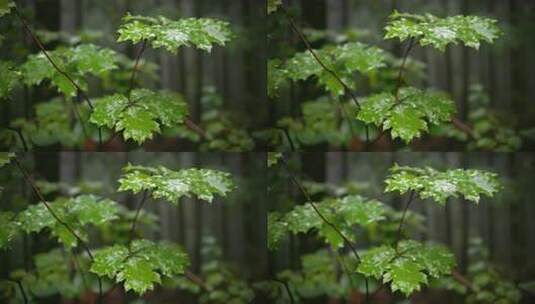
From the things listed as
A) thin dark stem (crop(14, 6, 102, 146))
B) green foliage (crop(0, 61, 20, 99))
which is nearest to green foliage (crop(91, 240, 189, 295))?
thin dark stem (crop(14, 6, 102, 146))

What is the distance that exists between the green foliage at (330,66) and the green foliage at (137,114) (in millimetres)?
410

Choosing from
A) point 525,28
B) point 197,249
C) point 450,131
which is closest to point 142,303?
point 197,249

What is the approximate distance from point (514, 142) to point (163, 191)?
4.47ft

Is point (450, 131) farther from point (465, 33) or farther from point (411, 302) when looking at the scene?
point (411, 302)

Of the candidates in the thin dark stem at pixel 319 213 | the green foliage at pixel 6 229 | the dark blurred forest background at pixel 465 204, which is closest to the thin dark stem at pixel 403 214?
the dark blurred forest background at pixel 465 204

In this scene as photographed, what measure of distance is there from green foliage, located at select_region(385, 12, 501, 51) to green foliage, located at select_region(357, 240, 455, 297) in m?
0.78

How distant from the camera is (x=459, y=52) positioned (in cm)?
324

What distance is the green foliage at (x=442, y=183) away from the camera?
3213 mm

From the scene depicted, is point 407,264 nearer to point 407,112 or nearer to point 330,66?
point 407,112

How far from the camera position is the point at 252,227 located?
3.27 metres

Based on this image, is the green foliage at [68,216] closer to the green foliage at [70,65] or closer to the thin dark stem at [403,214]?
the green foliage at [70,65]

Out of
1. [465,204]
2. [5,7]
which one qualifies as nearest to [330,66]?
[465,204]

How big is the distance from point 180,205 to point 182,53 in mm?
586

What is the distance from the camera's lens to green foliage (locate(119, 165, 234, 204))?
320cm
